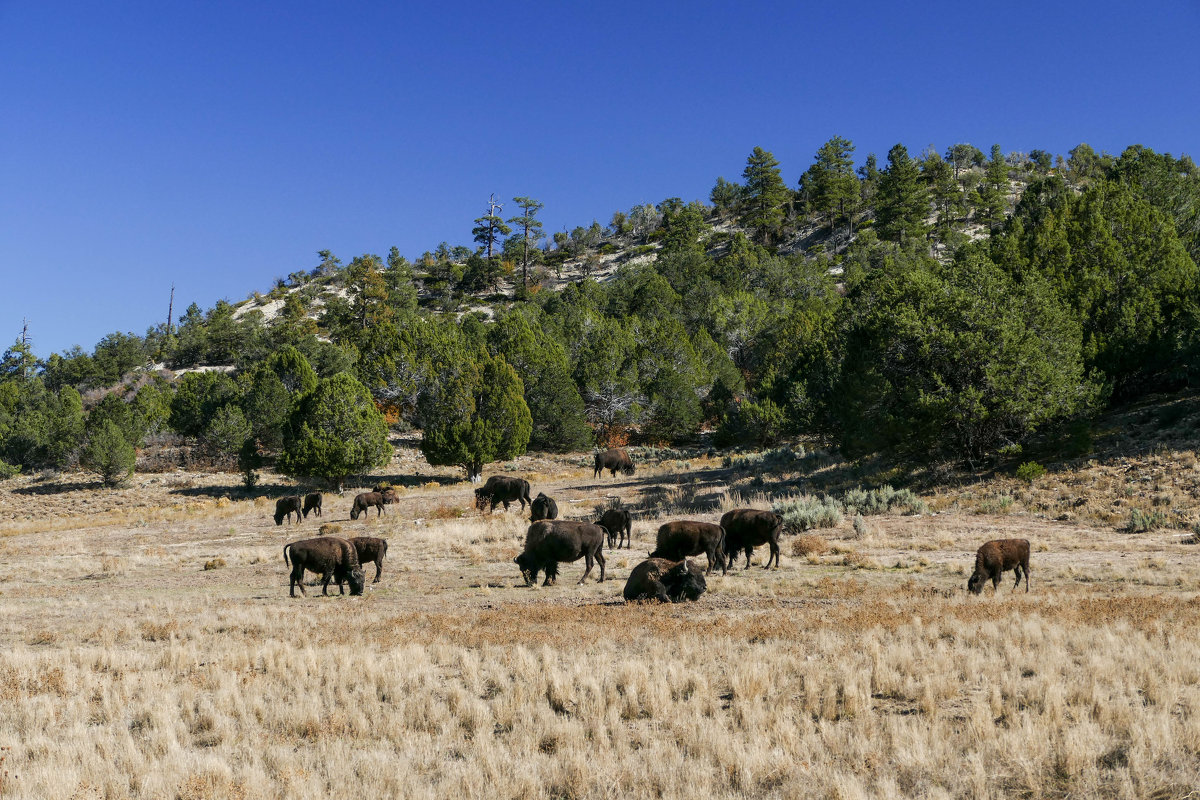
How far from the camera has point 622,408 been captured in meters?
71.4

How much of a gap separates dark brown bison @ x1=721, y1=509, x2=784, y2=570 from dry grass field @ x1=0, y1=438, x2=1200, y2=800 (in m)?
0.88

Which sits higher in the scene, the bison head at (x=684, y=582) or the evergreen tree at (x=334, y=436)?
the evergreen tree at (x=334, y=436)

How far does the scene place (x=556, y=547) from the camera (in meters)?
17.6

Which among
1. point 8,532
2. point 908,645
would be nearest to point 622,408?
point 8,532

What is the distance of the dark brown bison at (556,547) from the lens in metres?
17.6

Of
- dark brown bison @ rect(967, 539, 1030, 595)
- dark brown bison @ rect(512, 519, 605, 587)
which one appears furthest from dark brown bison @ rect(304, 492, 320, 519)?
dark brown bison @ rect(967, 539, 1030, 595)

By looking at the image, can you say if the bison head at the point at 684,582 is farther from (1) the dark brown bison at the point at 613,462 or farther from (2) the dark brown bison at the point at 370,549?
(1) the dark brown bison at the point at 613,462

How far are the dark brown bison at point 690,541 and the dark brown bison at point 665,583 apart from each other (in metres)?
2.16

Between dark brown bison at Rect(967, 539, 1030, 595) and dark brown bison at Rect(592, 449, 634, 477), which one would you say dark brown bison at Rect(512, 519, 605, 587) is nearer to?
dark brown bison at Rect(967, 539, 1030, 595)

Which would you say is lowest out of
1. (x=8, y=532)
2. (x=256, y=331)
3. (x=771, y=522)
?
(x=8, y=532)

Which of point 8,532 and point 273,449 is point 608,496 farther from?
point 273,449

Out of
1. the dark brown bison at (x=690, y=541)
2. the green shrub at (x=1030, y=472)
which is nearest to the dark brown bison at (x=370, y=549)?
the dark brown bison at (x=690, y=541)

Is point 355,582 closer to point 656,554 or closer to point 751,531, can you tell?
point 656,554

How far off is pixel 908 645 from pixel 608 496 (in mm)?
28151
